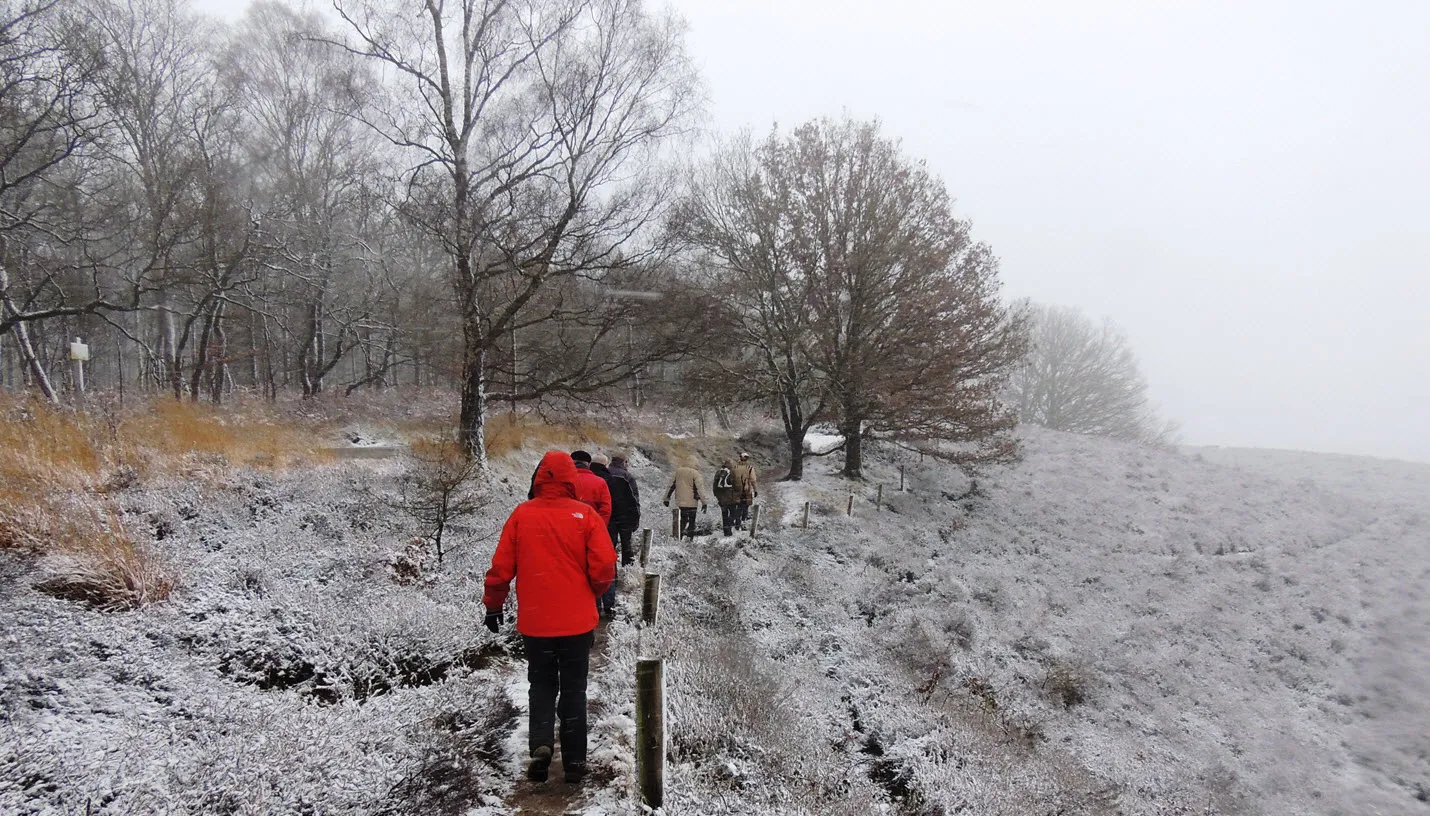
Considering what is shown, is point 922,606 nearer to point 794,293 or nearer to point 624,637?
point 624,637

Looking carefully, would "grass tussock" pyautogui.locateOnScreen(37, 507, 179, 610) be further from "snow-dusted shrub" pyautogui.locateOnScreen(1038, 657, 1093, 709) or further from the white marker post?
"snow-dusted shrub" pyautogui.locateOnScreen(1038, 657, 1093, 709)

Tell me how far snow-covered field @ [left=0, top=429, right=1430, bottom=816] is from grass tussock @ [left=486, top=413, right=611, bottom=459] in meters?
0.57

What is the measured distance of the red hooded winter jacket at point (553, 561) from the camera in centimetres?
383

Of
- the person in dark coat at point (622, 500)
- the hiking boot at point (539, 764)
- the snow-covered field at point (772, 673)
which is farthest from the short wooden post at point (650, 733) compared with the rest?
the person in dark coat at point (622, 500)

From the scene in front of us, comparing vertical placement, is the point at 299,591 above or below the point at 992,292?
below

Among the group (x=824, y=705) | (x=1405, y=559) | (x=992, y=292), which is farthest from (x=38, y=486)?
(x=1405, y=559)

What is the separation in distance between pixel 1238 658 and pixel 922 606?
546cm

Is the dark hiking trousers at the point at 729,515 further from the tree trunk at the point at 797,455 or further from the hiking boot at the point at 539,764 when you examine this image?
the hiking boot at the point at 539,764

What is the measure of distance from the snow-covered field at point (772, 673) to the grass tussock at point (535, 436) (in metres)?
0.57

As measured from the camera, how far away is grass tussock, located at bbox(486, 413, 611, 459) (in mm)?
15859

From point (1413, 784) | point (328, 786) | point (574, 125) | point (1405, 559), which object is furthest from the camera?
point (1405, 559)

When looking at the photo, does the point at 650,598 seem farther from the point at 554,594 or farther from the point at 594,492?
the point at 554,594

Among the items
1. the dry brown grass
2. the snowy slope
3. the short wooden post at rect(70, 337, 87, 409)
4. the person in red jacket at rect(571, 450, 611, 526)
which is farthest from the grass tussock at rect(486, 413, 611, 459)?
the person in red jacket at rect(571, 450, 611, 526)

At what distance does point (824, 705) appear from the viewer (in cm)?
682
